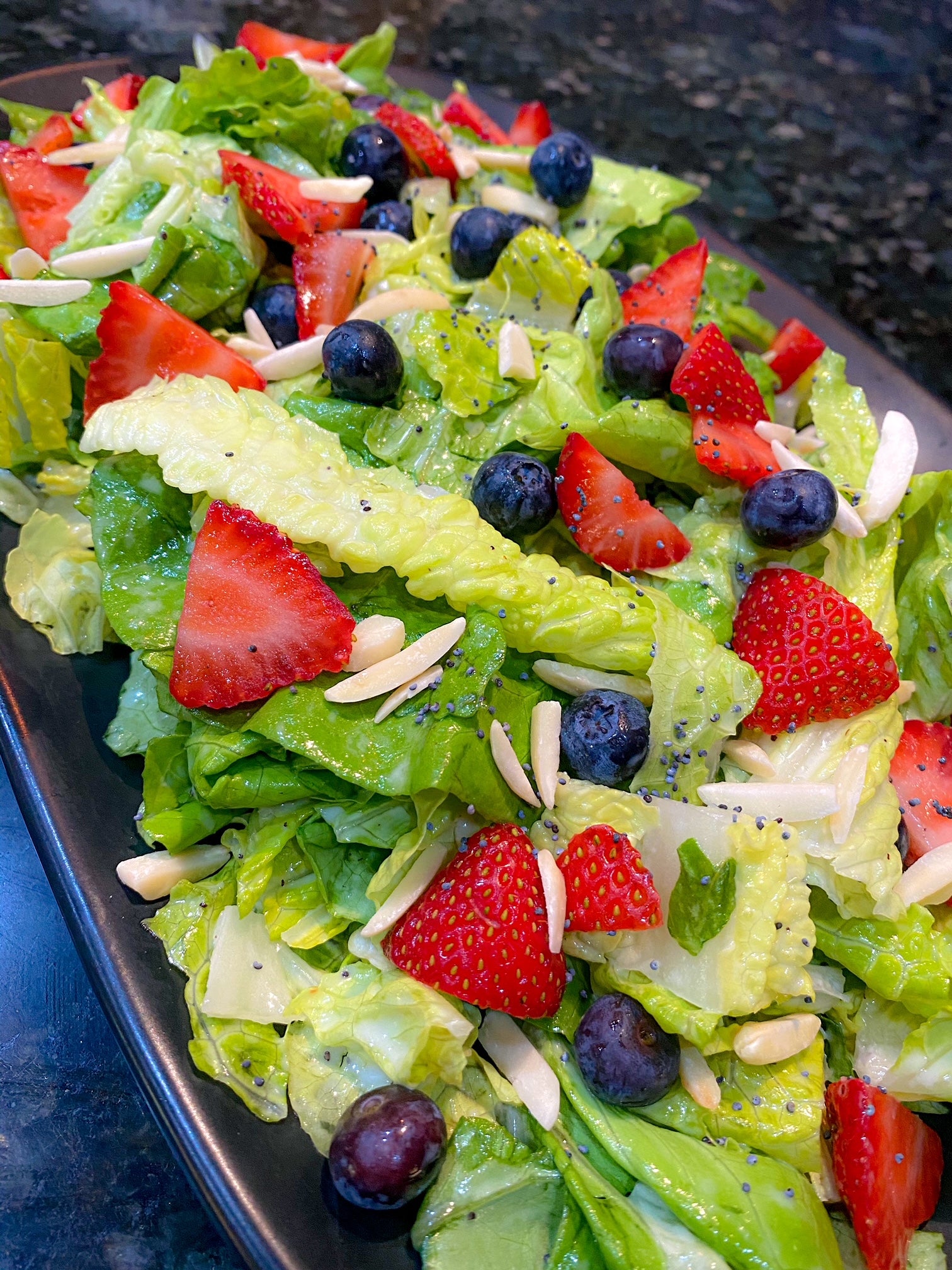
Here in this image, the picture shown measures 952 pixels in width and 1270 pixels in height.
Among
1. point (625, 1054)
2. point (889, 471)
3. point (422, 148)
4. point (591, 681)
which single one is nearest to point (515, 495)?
point (591, 681)

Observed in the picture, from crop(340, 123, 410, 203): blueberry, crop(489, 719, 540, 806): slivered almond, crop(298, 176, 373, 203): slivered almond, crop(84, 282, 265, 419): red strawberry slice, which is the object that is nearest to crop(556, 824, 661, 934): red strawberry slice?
crop(489, 719, 540, 806): slivered almond

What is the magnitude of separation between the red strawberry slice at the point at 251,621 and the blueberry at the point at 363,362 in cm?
43

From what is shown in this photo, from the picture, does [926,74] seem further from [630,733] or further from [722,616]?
[630,733]

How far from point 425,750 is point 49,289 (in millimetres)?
1215

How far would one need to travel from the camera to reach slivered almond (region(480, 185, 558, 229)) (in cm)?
215

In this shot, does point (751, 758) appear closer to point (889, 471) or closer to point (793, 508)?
point (793, 508)

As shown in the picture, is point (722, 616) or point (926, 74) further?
point (926, 74)

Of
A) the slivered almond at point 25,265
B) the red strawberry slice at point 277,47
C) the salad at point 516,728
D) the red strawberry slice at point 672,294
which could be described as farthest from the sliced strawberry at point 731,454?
the red strawberry slice at point 277,47

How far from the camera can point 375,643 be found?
1.35m

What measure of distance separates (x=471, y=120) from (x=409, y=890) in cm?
233

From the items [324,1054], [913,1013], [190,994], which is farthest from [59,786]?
[913,1013]

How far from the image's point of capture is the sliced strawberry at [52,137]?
7.43 ft

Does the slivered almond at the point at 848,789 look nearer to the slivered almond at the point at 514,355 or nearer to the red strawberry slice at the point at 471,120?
the slivered almond at the point at 514,355

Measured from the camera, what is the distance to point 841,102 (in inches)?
167
